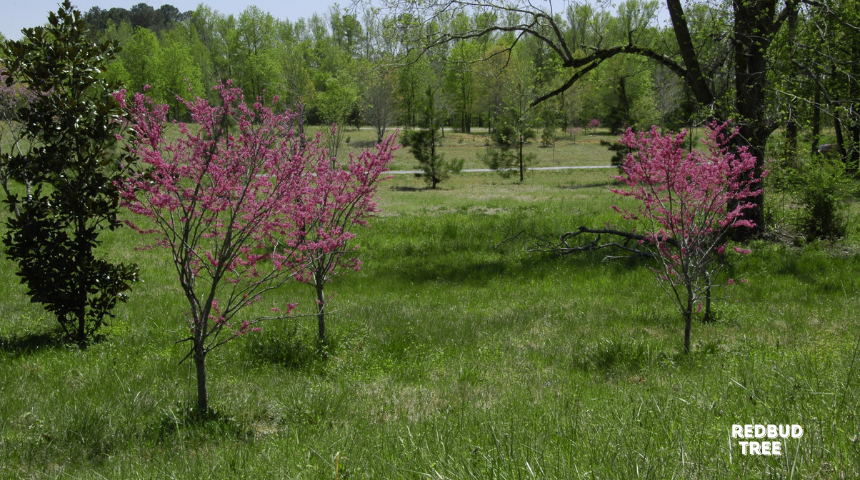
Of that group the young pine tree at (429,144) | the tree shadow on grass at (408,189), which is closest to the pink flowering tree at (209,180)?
the tree shadow on grass at (408,189)

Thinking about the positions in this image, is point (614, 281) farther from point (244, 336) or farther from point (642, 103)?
point (642, 103)

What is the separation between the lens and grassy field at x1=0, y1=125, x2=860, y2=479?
9.57 feet

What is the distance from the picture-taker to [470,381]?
5539 mm

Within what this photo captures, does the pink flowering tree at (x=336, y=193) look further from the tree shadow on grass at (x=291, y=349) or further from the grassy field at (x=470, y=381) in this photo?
the grassy field at (x=470, y=381)

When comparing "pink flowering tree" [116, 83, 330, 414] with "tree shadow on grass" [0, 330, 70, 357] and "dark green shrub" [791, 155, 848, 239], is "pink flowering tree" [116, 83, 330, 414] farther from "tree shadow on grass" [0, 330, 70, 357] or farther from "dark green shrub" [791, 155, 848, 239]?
"dark green shrub" [791, 155, 848, 239]

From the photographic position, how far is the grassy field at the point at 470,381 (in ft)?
9.57

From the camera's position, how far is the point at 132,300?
9.23 metres

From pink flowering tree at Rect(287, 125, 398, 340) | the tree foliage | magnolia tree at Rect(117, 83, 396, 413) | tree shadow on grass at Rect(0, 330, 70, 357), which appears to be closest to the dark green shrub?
pink flowering tree at Rect(287, 125, 398, 340)

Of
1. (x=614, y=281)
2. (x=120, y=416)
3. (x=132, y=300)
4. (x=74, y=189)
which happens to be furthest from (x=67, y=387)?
(x=614, y=281)

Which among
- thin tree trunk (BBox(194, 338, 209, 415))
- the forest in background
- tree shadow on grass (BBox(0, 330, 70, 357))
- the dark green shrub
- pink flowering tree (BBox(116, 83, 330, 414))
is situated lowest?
tree shadow on grass (BBox(0, 330, 70, 357))

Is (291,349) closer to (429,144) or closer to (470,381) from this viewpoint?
(470,381)

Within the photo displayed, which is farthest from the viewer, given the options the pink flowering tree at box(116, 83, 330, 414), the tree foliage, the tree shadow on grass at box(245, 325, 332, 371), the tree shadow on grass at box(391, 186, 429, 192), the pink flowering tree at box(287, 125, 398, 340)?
the tree shadow on grass at box(391, 186, 429, 192)

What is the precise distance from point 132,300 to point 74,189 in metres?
3.27

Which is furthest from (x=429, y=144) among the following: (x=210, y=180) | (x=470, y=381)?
(x=210, y=180)
